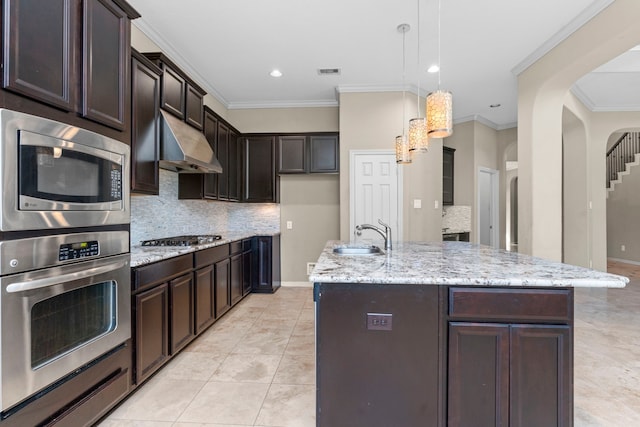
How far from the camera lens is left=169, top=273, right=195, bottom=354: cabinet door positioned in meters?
2.47

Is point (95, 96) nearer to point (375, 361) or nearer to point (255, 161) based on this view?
point (375, 361)

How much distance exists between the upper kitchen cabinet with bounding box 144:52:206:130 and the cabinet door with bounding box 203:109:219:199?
17 centimetres

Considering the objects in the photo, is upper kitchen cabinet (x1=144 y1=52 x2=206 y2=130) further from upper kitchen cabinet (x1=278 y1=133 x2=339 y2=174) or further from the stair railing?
the stair railing

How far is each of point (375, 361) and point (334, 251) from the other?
41.1 inches

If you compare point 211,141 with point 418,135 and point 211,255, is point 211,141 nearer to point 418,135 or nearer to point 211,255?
point 211,255

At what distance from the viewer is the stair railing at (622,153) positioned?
7.29 metres

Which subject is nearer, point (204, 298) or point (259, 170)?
point (204, 298)

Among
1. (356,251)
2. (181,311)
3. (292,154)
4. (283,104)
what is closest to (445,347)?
(356,251)

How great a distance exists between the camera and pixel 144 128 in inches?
95.1

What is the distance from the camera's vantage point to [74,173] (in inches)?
60.0

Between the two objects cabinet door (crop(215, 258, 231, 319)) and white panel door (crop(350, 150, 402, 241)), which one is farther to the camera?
white panel door (crop(350, 150, 402, 241))


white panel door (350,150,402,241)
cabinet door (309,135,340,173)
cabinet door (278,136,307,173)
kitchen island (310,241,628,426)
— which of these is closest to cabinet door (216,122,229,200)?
cabinet door (278,136,307,173)

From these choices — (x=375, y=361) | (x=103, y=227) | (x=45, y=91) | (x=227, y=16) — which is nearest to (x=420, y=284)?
(x=375, y=361)

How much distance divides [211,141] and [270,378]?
8.87ft
